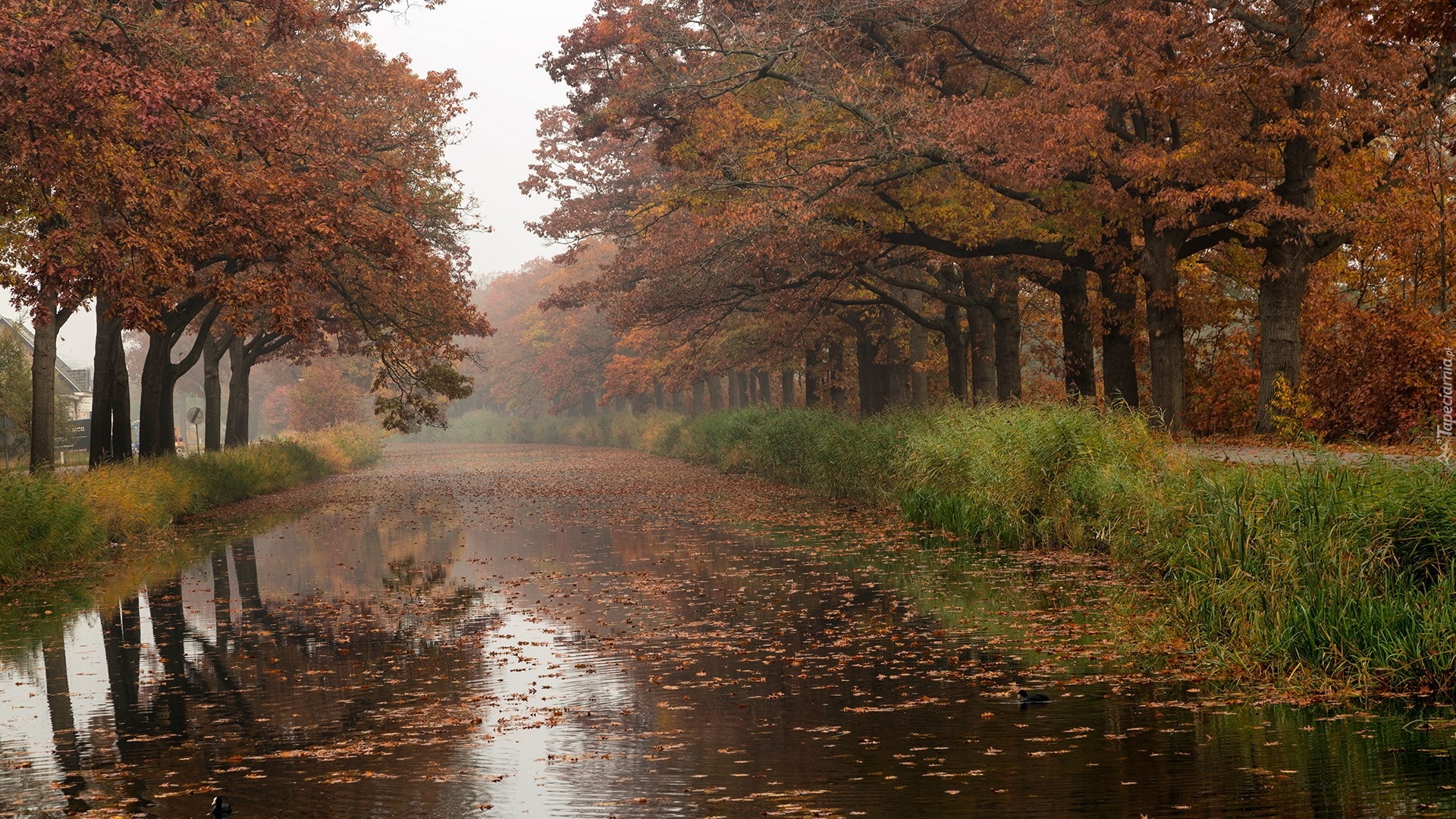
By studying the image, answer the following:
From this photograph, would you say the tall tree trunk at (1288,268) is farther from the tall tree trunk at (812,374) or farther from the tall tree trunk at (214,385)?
the tall tree trunk at (214,385)

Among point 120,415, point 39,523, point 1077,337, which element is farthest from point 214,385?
point 1077,337

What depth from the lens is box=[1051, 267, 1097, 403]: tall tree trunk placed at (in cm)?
2791

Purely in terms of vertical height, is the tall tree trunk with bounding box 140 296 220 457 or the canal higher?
the tall tree trunk with bounding box 140 296 220 457

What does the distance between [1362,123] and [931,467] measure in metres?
9.48

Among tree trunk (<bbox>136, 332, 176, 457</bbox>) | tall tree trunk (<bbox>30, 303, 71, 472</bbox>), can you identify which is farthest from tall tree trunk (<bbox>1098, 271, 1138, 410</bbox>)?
tree trunk (<bbox>136, 332, 176, 457</bbox>)

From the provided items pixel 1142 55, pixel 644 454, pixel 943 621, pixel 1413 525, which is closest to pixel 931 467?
pixel 1142 55

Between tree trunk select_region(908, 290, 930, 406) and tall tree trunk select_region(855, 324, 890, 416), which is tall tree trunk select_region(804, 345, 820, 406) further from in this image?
tree trunk select_region(908, 290, 930, 406)

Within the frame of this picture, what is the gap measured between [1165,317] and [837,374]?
71.8 feet

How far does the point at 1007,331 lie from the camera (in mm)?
31344

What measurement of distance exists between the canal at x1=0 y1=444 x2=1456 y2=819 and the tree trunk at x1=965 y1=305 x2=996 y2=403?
15.7 m

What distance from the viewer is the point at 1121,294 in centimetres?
2694

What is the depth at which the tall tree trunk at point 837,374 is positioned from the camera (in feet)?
151

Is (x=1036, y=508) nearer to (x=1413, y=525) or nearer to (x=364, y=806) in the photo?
(x=1413, y=525)

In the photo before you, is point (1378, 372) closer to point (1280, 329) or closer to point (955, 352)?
point (1280, 329)
